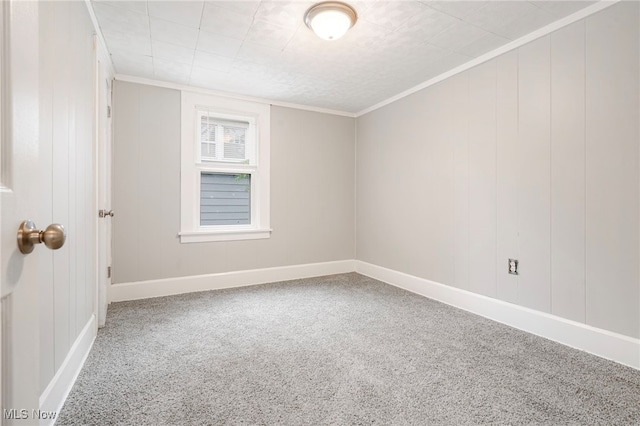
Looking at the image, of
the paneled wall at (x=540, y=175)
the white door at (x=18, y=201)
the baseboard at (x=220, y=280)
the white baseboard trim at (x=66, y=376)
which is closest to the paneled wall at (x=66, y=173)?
the white baseboard trim at (x=66, y=376)

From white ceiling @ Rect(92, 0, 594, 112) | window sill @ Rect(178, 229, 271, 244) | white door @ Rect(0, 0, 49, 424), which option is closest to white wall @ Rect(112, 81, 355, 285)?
window sill @ Rect(178, 229, 271, 244)

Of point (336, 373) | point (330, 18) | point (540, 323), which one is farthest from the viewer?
point (540, 323)

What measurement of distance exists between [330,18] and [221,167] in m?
2.25

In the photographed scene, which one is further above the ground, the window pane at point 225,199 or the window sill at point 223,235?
the window pane at point 225,199

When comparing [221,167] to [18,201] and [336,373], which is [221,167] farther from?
[18,201]

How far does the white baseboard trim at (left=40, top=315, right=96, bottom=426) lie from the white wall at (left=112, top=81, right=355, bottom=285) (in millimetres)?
1304

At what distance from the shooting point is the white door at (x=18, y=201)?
57 centimetres

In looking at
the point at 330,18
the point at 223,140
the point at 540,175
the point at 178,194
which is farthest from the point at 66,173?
the point at 540,175

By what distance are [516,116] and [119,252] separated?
12.9 feet

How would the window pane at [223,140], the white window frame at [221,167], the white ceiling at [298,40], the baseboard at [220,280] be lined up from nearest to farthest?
1. the white ceiling at [298,40]
2. the baseboard at [220,280]
3. the white window frame at [221,167]
4. the window pane at [223,140]

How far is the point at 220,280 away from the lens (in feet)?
12.2

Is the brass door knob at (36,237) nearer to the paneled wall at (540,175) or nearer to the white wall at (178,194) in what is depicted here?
the paneled wall at (540,175)

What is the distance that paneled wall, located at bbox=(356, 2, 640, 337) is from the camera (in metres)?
1.98

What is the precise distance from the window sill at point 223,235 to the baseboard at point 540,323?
186 cm
